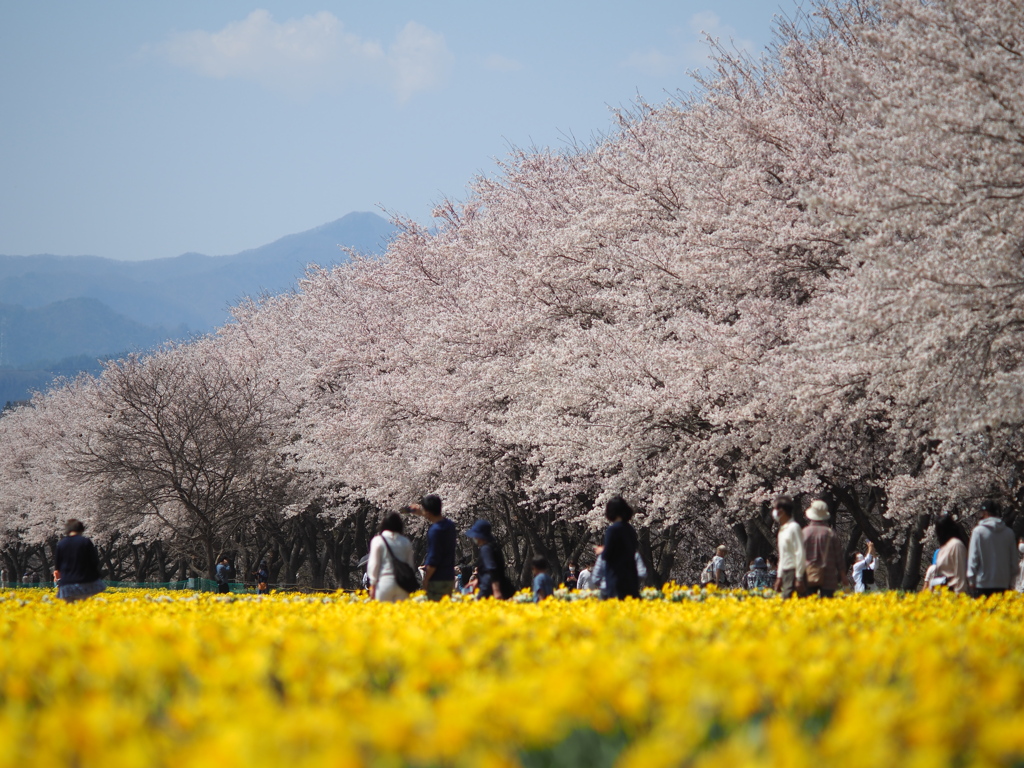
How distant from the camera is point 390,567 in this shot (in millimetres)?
10102

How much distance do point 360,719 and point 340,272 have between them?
4152cm

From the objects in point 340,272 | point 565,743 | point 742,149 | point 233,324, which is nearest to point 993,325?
point 742,149

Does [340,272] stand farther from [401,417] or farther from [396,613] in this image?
[396,613]

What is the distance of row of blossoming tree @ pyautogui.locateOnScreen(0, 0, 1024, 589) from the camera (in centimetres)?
1210

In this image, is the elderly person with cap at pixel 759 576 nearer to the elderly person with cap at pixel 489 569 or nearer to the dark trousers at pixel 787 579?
the dark trousers at pixel 787 579

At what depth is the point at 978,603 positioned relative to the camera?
8.77 metres

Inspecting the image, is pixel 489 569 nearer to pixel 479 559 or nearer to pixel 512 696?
pixel 479 559

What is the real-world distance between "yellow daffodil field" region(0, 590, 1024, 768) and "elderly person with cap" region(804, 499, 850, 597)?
431 centimetres

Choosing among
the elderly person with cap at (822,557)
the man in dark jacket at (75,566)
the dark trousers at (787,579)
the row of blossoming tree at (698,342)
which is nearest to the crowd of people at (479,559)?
the dark trousers at (787,579)

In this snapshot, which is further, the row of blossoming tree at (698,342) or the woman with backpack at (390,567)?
the row of blossoming tree at (698,342)

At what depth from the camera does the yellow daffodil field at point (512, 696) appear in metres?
2.88

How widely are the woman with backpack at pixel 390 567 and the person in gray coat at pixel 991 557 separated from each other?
6.09 meters

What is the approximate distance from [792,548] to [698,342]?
28.3ft

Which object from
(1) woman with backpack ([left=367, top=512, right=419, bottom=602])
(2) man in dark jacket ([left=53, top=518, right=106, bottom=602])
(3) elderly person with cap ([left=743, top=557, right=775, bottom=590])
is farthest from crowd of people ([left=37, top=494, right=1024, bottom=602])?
(3) elderly person with cap ([left=743, top=557, right=775, bottom=590])
